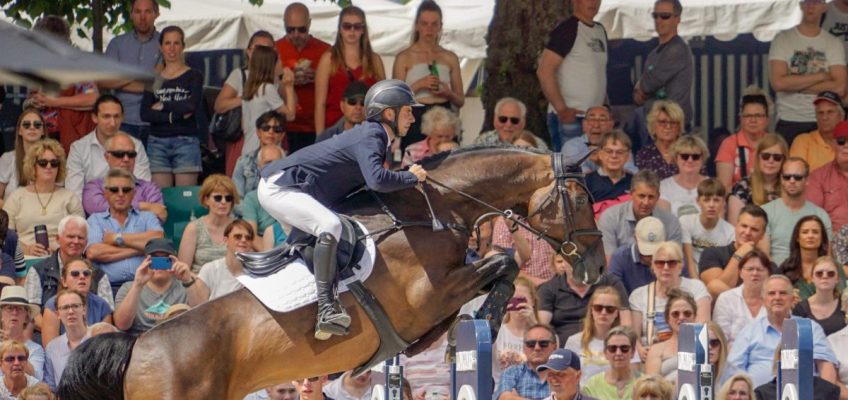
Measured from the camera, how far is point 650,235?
14.3 metres

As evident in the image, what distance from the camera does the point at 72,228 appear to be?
14.2 meters

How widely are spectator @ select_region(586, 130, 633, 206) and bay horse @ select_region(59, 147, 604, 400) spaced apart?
448cm

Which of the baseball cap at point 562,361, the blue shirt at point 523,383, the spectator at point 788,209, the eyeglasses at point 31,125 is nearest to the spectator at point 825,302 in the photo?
the spectator at point 788,209

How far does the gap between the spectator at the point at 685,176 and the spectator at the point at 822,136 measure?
1.31 metres

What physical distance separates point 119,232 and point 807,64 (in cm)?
707

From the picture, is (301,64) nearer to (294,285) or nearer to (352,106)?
(352,106)

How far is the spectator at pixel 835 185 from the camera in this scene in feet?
52.1

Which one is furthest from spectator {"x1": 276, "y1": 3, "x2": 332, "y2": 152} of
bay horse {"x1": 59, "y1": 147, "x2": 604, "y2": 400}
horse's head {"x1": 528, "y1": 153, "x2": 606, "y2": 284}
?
horse's head {"x1": 528, "y1": 153, "x2": 606, "y2": 284}

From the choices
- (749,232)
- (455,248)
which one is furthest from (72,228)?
(749,232)

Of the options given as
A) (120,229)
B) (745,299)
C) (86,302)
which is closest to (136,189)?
(120,229)

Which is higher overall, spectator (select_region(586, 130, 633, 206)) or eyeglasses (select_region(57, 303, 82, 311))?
spectator (select_region(586, 130, 633, 206))

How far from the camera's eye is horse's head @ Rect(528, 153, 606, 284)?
1084 centimetres

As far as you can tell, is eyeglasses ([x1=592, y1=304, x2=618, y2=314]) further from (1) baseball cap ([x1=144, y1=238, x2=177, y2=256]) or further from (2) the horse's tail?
(2) the horse's tail

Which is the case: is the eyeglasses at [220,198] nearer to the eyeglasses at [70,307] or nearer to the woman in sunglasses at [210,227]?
the woman in sunglasses at [210,227]
